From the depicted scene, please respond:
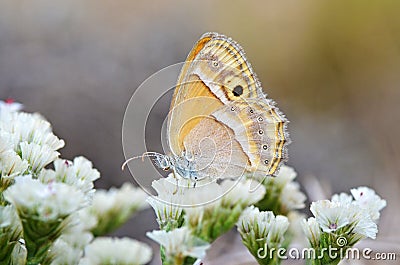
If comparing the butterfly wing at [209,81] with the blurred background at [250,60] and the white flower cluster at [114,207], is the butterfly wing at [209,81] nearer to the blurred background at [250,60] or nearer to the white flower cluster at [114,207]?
the white flower cluster at [114,207]

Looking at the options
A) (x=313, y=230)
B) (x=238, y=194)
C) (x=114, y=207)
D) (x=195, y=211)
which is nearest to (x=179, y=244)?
(x=195, y=211)

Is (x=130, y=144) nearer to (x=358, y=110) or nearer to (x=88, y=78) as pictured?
(x=88, y=78)

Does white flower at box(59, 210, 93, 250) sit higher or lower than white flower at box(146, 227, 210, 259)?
higher

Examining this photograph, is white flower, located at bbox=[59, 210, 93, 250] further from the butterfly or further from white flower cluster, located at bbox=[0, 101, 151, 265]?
the butterfly

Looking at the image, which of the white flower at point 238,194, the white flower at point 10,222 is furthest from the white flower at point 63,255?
the white flower at point 238,194

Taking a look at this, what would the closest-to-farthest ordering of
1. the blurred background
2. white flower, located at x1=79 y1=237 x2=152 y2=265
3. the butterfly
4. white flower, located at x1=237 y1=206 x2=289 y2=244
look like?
white flower, located at x1=79 y1=237 x2=152 y2=265
white flower, located at x1=237 y1=206 x2=289 y2=244
the butterfly
the blurred background

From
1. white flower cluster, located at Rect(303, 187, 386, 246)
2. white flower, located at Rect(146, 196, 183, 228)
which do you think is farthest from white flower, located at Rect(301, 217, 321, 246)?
white flower, located at Rect(146, 196, 183, 228)

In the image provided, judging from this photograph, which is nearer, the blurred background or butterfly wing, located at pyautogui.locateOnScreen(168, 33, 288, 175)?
butterfly wing, located at pyautogui.locateOnScreen(168, 33, 288, 175)
